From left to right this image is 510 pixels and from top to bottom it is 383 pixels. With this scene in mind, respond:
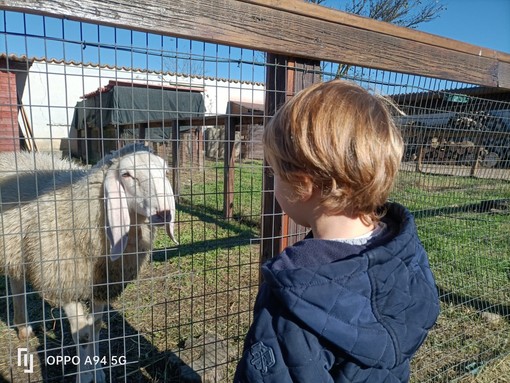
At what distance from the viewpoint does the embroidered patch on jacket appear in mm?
844

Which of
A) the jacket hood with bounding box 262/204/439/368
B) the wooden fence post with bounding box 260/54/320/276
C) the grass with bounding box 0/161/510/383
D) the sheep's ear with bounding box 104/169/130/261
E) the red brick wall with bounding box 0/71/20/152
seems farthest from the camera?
the grass with bounding box 0/161/510/383

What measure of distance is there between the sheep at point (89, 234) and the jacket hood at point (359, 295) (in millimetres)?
1299

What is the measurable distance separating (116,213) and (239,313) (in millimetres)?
904

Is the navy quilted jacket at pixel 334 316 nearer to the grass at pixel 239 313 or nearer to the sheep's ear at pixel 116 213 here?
the grass at pixel 239 313

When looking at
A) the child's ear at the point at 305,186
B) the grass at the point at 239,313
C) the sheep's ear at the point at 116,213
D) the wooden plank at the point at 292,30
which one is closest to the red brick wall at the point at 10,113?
the wooden plank at the point at 292,30

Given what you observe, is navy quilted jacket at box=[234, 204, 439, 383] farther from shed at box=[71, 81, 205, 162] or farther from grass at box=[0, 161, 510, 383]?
grass at box=[0, 161, 510, 383]

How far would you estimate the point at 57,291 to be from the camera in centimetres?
221

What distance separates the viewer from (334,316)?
0.83m

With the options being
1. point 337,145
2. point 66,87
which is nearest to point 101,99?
point 66,87

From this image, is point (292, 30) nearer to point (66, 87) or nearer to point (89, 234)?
point (66, 87)

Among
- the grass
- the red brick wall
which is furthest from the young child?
the red brick wall

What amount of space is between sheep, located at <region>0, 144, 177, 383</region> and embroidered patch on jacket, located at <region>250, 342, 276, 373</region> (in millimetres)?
1285

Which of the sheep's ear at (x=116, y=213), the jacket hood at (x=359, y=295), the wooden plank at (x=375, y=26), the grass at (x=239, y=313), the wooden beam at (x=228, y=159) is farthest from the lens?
the grass at (x=239, y=313)

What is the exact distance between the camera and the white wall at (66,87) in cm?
127
